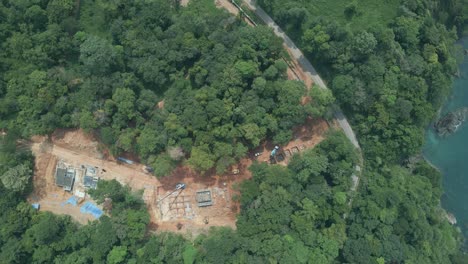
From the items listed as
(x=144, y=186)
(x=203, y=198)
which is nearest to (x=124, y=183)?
(x=144, y=186)

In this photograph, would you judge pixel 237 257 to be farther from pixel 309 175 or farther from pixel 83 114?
pixel 83 114

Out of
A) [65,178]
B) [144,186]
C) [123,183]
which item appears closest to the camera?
[65,178]

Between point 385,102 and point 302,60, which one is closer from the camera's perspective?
point 385,102

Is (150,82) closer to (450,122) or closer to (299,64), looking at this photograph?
(299,64)

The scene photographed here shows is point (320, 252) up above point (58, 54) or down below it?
below

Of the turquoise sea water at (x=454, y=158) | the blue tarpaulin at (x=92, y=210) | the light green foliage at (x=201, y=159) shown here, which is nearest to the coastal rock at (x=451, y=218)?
the turquoise sea water at (x=454, y=158)

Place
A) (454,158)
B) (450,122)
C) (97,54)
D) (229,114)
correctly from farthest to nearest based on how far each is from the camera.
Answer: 1. (454,158)
2. (450,122)
3. (229,114)
4. (97,54)

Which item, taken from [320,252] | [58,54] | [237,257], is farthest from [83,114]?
[320,252]
